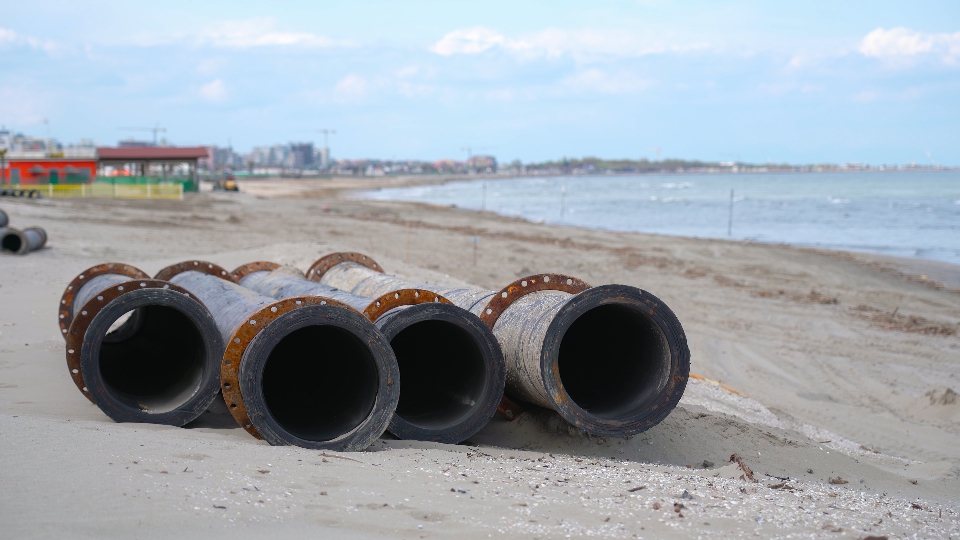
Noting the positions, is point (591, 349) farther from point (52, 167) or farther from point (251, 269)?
point (52, 167)

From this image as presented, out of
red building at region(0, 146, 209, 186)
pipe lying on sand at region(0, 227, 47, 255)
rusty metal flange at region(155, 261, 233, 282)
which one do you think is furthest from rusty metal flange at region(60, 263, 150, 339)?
red building at region(0, 146, 209, 186)

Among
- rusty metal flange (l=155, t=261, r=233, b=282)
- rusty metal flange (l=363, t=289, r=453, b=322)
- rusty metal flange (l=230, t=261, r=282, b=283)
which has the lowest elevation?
rusty metal flange (l=230, t=261, r=282, b=283)

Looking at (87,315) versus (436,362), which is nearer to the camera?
(87,315)

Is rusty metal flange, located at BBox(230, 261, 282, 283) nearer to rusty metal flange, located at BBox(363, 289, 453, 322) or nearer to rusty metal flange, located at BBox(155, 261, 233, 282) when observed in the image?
rusty metal flange, located at BBox(155, 261, 233, 282)

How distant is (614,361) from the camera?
624 centimetres

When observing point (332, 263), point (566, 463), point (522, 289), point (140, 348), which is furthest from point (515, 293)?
point (140, 348)

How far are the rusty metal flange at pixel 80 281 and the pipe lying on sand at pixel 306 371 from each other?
1823mm

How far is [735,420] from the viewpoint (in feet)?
22.9

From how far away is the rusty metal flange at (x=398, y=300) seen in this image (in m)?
5.63

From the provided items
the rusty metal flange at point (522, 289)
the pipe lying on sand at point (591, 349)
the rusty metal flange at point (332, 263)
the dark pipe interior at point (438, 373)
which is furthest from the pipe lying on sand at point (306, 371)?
the rusty metal flange at point (332, 263)

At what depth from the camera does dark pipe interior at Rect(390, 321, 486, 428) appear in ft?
19.0

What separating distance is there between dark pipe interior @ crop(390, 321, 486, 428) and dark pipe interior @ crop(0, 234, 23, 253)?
485 inches

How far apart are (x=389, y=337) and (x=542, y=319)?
41.2 inches

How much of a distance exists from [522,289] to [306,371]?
188 cm
